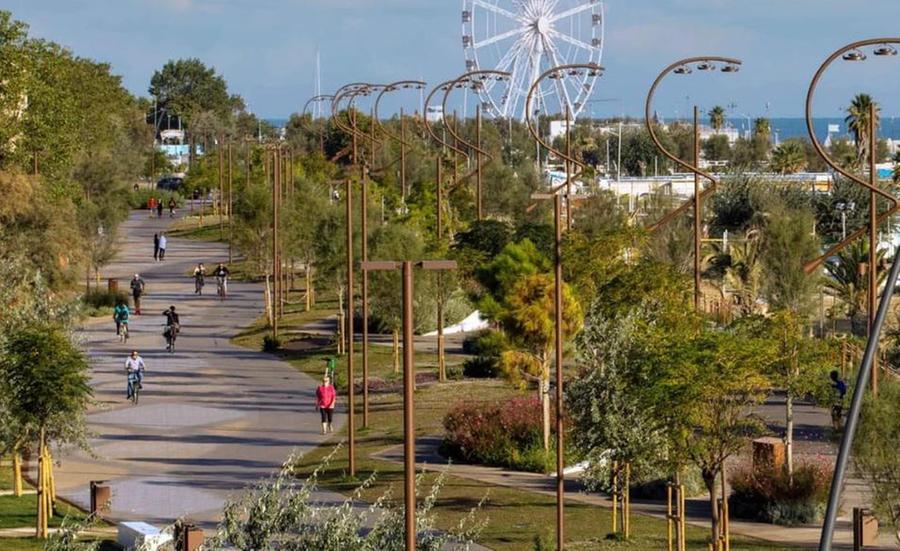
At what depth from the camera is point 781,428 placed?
37438 millimetres

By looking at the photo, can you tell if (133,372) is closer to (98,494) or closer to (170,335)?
(170,335)

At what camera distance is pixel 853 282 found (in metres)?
51.8

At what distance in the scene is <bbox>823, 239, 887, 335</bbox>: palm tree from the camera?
4965cm

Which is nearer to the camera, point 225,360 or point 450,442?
point 450,442

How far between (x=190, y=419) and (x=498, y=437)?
9.21 meters

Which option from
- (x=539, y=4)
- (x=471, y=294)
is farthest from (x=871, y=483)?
(x=539, y=4)

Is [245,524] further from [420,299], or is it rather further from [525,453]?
Result: [420,299]

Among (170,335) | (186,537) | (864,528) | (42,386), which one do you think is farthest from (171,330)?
(186,537)

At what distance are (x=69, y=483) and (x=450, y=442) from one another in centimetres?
768

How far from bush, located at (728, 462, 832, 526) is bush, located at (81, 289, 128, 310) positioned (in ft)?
132

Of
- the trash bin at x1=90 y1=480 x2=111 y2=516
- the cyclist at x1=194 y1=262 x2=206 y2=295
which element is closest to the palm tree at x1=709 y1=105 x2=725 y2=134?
the cyclist at x1=194 y1=262 x2=206 y2=295

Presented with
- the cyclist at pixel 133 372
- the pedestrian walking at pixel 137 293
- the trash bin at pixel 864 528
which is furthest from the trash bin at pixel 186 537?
the pedestrian walking at pixel 137 293

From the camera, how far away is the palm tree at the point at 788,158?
106500mm

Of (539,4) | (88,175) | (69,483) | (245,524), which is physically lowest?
(69,483)
